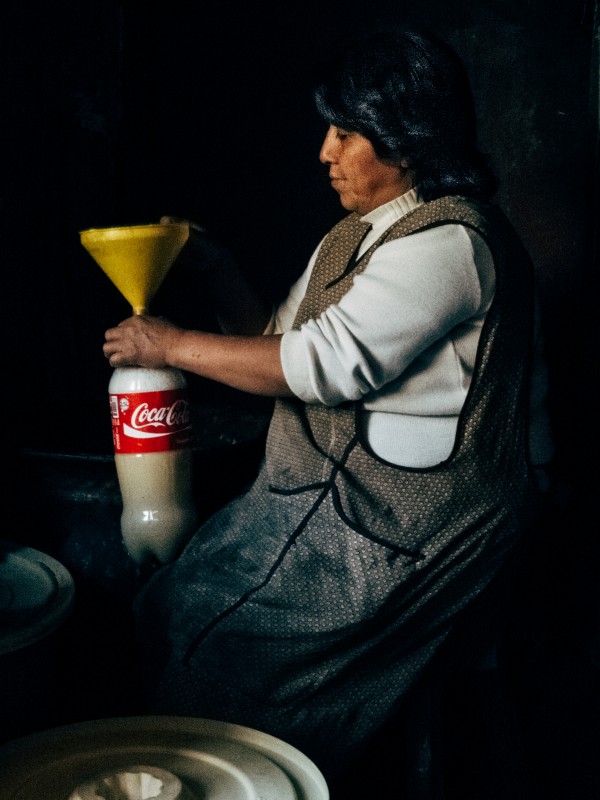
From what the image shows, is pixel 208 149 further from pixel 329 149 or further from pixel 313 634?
pixel 313 634

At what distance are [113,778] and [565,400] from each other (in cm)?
247

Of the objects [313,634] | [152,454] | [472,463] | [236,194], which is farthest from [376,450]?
[236,194]

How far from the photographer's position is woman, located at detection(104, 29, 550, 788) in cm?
200

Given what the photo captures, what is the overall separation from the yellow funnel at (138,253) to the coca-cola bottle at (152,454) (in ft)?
0.69

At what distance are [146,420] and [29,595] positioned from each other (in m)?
0.48

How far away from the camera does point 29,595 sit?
2082 mm

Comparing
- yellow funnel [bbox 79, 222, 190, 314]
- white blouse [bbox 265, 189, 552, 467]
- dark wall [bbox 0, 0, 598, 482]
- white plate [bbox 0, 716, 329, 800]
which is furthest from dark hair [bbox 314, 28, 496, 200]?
white plate [bbox 0, 716, 329, 800]

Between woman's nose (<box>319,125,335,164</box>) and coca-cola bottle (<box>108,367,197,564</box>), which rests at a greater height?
woman's nose (<box>319,125,335,164</box>)

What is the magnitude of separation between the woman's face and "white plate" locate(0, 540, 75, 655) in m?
1.17

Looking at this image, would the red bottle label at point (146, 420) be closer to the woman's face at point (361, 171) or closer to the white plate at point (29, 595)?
the white plate at point (29, 595)

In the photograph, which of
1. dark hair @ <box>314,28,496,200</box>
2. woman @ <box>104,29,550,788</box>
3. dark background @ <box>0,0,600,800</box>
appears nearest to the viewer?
woman @ <box>104,29,550,788</box>

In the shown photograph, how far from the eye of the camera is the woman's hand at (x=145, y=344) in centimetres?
218

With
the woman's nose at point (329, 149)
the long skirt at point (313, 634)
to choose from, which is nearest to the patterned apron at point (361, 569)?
the long skirt at point (313, 634)

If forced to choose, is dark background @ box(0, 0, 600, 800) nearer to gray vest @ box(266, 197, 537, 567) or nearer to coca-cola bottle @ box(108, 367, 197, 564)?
coca-cola bottle @ box(108, 367, 197, 564)
